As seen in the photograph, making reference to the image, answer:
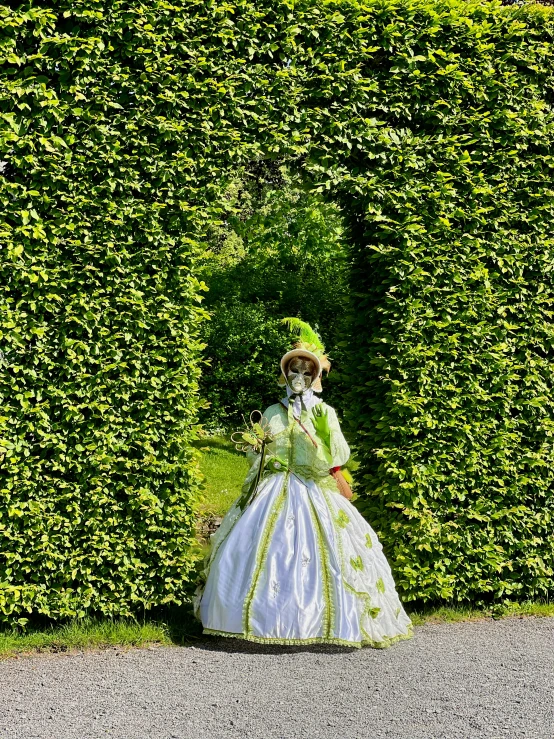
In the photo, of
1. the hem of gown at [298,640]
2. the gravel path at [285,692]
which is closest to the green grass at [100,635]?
the gravel path at [285,692]

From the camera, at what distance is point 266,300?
11594mm

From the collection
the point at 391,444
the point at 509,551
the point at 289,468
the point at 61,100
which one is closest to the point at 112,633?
the point at 289,468

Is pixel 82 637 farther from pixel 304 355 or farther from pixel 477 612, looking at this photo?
pixel 477 612

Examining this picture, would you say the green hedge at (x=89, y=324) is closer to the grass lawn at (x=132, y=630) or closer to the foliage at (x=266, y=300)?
the grass lawn at (x=132, y=630)

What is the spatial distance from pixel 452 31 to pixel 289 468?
130 inches

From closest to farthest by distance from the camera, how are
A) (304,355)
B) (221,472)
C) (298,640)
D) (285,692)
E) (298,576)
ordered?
1. (285,692)
2. (298,640)
3. (298,576)
4. (304,355)
5. (221,472)

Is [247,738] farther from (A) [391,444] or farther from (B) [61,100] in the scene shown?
(B) [61,100]

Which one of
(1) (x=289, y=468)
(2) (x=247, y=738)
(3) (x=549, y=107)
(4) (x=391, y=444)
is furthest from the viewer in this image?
(3) (x=549, y=107)

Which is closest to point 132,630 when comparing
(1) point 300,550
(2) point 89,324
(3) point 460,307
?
(1) point 300,550

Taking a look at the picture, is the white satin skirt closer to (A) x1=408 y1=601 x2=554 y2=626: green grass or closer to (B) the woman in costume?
(B) the woman in costume

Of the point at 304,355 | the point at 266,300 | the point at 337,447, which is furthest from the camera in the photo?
the point at 266,300

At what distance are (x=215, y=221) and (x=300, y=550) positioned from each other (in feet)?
7.00

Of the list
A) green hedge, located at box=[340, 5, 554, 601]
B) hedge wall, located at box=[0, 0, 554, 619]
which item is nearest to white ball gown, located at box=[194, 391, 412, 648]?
hedge wall, located at box=[0, 0, 554, 619]

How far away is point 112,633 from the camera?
5051 mm
